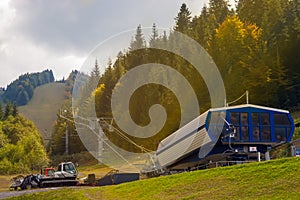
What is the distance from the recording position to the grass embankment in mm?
16406

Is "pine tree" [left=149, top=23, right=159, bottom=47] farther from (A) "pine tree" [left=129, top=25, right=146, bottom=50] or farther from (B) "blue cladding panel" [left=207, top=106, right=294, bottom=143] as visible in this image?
(B) "blue cladding panel" [left=207, top=106, right=294, bottom=143]

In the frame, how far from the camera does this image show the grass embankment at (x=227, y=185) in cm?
1641

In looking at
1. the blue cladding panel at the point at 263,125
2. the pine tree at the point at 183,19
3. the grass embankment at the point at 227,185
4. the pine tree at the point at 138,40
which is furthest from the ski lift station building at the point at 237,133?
the pine tree at the point at 138,40

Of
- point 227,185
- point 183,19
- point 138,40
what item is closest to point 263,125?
point 227,185

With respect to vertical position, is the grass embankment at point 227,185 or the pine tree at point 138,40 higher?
the pine tree at point 138,40

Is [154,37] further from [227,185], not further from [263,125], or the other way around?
[227,185]

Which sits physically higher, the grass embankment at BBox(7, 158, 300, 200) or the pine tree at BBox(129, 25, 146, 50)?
the pine tree at BBox(129, 25, 146, 50)

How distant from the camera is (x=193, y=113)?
5897 centimetres

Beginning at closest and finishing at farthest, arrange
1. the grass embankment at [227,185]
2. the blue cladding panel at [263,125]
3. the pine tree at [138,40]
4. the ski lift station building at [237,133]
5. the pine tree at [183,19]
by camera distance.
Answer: the grass embankment at [227,185] < the ski lift station building at [237,133] < the blue cladding panel at [263,125] < the pine tree at [183,19] < the pine tree at [138,40]

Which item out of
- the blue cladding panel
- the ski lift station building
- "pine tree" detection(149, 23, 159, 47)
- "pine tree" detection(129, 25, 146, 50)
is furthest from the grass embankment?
"pine tree" detection(129, 25, 146, 50)

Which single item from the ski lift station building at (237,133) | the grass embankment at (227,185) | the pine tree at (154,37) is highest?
the pine tree at (154,37)

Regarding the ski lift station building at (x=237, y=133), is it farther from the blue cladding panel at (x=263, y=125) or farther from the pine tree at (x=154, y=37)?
the pine tree at (x=154, y=37)

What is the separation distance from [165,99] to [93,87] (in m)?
32.3

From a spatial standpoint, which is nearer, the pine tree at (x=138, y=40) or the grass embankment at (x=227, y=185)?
the grass embankment at (x=227, y=185)
